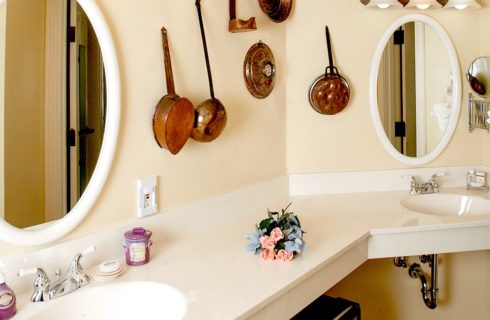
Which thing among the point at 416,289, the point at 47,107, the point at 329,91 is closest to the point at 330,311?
the point at 416,289

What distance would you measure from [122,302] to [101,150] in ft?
1.44

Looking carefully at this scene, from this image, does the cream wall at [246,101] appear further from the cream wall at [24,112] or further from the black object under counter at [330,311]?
the black object under counter at [330,311]

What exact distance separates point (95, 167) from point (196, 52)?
23.1 inches

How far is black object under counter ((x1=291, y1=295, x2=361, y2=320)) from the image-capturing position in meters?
1.71

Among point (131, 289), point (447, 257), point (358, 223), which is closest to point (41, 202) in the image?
point (131, 289)

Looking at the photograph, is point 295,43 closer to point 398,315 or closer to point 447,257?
point 447,257

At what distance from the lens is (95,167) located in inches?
49.8

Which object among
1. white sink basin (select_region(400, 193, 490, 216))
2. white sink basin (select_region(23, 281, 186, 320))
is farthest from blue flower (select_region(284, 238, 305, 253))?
white sink basin (select_region(400, 193, 490, 216))

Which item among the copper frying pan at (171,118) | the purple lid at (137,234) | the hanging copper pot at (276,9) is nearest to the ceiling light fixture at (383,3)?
the hanging copper pot at (276,9)

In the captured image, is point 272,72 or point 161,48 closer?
point 161,48

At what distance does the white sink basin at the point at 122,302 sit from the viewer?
107 centimetres

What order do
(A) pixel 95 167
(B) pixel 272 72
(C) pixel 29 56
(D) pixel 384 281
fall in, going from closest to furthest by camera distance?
(C) pixel 29 56 < (A) pixel 95 167 < (B) pixel 272 72 < (D) pixel 384 281

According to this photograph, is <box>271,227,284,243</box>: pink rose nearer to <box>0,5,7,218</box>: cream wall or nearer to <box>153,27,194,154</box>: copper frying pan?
<box>153,27,194,154</box>: copper frying pan

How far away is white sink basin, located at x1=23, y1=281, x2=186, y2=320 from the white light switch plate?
1.00 feet
